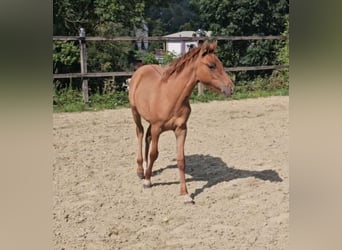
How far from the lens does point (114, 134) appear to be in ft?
6.29

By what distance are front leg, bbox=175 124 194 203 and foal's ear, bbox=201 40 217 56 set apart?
10.7 inches

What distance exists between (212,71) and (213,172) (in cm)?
49

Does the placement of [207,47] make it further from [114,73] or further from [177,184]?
[177,184]

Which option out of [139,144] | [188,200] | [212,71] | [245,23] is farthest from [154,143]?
[245,23]

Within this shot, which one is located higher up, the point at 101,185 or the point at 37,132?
the point at 37,132

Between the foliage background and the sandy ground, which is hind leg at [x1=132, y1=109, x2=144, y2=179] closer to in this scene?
the sandy ground

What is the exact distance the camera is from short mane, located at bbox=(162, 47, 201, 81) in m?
1.59

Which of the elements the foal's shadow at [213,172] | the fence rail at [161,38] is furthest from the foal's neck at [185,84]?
the foal's shadow at [213,172]

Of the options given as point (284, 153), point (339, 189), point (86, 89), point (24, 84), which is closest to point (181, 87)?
point (86, 89)

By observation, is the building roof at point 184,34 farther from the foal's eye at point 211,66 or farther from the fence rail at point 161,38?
the foal's eye at point 211,66

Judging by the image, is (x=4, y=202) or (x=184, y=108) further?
(x=184, y=108)

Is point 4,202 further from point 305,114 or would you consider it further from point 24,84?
point 305,114

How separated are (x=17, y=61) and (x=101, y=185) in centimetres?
79

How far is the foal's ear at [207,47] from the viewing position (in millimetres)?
1540
